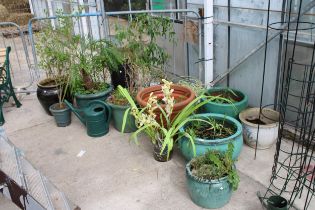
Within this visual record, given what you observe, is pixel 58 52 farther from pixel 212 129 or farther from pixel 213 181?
pixel 213 181

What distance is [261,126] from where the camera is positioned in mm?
3289

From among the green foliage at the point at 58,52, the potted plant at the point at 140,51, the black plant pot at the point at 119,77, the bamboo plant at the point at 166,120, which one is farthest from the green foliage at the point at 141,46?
the bamboo plant at the point at 166,120

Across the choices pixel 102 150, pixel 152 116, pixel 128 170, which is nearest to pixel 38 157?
pixel 102 150

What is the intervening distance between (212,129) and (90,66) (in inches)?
71.3

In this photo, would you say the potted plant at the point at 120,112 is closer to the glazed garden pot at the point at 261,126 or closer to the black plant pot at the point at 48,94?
the black plant pot at the point at 48,94

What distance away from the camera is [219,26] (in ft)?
13.2

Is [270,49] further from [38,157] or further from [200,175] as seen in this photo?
[38,157]

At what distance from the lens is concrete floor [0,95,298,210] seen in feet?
9.40

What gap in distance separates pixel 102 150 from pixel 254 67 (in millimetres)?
1970

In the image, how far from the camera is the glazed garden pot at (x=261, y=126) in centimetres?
330

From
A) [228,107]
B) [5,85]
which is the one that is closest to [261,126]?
[228,107]

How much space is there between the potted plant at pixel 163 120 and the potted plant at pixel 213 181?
0.30 meters

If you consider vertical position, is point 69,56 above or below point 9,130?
above

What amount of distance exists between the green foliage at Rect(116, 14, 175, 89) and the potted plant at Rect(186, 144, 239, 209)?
177cm
